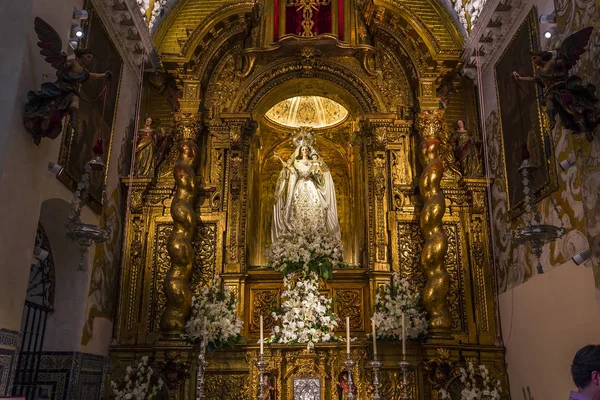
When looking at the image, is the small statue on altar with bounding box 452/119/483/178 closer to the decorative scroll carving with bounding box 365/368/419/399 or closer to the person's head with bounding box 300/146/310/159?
the person's head with bounding box 300/146/310/159

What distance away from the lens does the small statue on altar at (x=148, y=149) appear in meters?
9.84

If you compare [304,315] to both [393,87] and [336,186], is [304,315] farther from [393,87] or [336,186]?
[393,87]

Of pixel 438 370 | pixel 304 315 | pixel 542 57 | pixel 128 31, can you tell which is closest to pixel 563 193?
pixel 542 57

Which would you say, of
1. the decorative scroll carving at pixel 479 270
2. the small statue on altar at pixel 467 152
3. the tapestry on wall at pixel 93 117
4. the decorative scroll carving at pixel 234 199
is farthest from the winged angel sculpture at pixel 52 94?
the decorative scroll carving at pixel 479 270

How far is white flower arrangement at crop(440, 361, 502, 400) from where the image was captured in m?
8.02

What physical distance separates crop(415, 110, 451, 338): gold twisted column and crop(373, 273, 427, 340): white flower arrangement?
0.18m

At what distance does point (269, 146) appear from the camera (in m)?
11.9

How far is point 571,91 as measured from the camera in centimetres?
Result: 540

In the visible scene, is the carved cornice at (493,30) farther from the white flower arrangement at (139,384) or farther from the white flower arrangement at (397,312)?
the white flower arrangement at (139,384)

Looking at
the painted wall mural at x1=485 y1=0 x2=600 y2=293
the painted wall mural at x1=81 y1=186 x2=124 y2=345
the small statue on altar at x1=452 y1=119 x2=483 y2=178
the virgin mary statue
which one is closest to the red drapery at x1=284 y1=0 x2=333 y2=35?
the virgin mary statue

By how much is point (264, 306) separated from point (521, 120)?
501cm

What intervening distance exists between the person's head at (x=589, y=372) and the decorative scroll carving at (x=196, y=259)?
23.1 ft

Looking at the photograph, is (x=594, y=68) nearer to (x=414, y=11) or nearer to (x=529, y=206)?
(x=529, y=206)

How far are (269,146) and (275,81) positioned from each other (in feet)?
5.40
